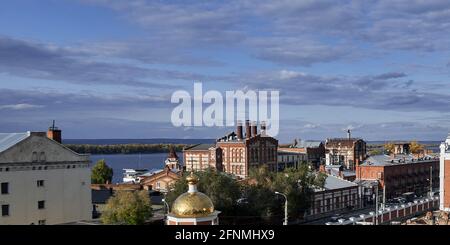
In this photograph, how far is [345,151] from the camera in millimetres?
35875

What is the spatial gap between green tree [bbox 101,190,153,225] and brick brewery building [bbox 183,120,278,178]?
15135 millimetres

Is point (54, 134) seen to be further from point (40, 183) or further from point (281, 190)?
point (281, 190)

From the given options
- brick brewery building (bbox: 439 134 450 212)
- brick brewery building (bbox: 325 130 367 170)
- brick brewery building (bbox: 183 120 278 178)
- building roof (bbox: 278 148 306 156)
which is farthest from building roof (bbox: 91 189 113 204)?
brick brewery building (bbox: 325 130 367 170)

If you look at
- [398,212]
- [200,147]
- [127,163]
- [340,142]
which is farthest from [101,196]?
[127,163]

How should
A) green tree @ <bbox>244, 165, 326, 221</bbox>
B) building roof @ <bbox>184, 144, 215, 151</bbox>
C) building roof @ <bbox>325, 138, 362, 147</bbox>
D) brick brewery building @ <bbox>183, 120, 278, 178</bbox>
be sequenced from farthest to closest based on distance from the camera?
building roof @ <bbox>325, 138, 362, 147</bbox>
building roof @ <bbox>184, 144, 215, 151</bbox>
brick brewery building @ <bbox>183, 120, 278, 178</bbox>
green tree @ <bbox>244, 165, 326, 221</bbox>

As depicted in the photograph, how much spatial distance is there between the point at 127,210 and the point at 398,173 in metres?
17.9

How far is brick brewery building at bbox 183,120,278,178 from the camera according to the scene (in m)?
29.1

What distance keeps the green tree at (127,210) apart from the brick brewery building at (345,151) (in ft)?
69.9

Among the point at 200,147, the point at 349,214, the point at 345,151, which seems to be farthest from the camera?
the point at 345,151

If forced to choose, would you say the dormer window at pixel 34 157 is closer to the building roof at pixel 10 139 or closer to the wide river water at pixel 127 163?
the building roof at pixel 10 139

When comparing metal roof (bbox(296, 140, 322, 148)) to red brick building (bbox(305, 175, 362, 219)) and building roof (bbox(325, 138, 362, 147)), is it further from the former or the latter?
red brick building (bbox(305, 175, 362, 219))
